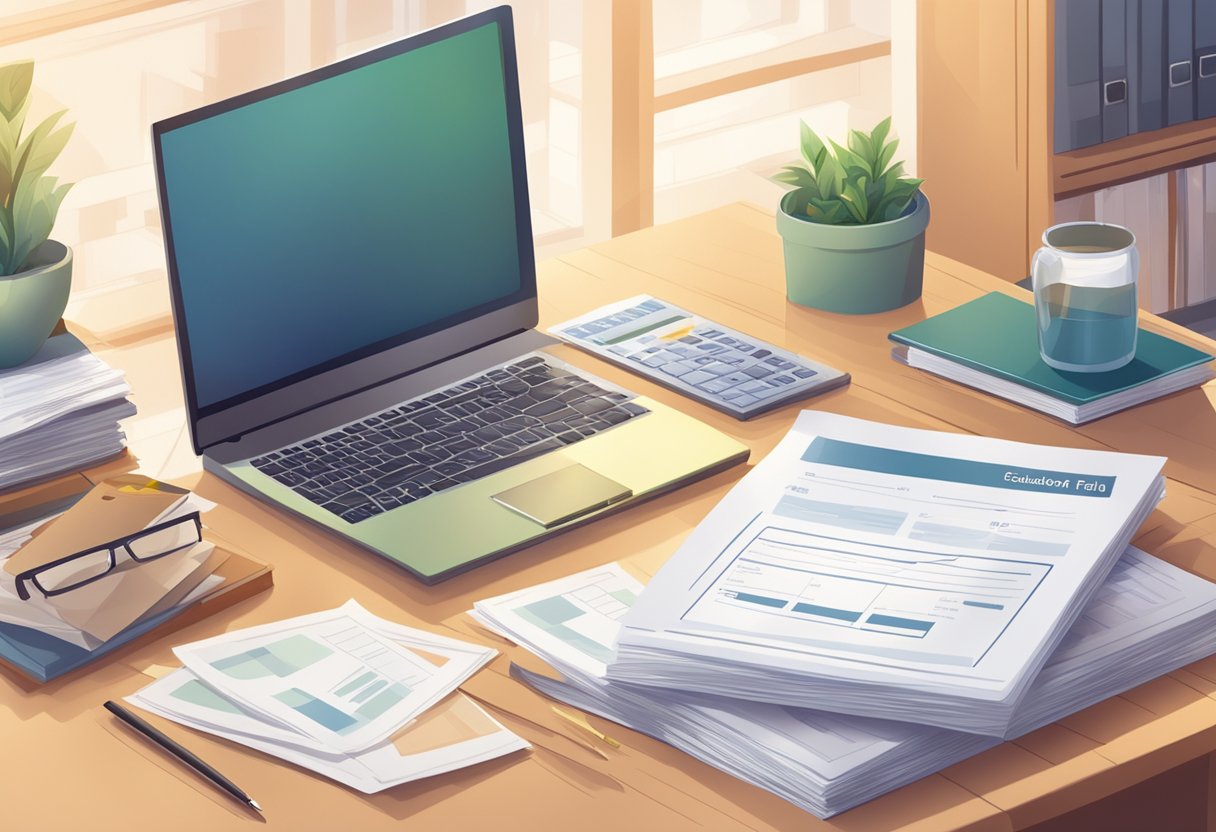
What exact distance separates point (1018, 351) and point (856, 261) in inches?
8.0

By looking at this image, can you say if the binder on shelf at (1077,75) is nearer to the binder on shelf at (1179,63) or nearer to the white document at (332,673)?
the binder on shelf at (1179,63)

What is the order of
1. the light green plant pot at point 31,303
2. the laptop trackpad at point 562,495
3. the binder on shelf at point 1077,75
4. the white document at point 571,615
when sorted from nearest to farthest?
the white document at point 571,615 < the laptop trackpad at point 562,495 < the light green plant pot at point 31,303 < the binder on shelf at point 1077,75

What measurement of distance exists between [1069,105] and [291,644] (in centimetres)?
181

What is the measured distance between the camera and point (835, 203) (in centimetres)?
166

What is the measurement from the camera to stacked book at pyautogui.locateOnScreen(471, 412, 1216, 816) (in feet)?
3.27

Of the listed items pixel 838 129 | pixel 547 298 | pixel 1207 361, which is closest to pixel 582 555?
pixel 547 298

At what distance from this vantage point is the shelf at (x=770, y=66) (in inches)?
119

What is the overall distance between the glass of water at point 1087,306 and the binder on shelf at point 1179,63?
120cm

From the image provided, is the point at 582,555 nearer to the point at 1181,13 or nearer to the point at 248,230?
the point at 248,230

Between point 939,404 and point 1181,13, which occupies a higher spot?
point 1181,13

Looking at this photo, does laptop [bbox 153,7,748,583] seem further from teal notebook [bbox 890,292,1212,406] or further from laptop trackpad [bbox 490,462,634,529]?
teal notebook [bbox 890,292,1212,406]

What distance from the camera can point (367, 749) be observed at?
1.04m

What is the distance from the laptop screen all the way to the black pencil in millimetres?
353

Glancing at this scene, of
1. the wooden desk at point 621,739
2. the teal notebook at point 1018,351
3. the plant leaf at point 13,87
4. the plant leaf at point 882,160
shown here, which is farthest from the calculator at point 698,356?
the plant leaf at point 13,87
